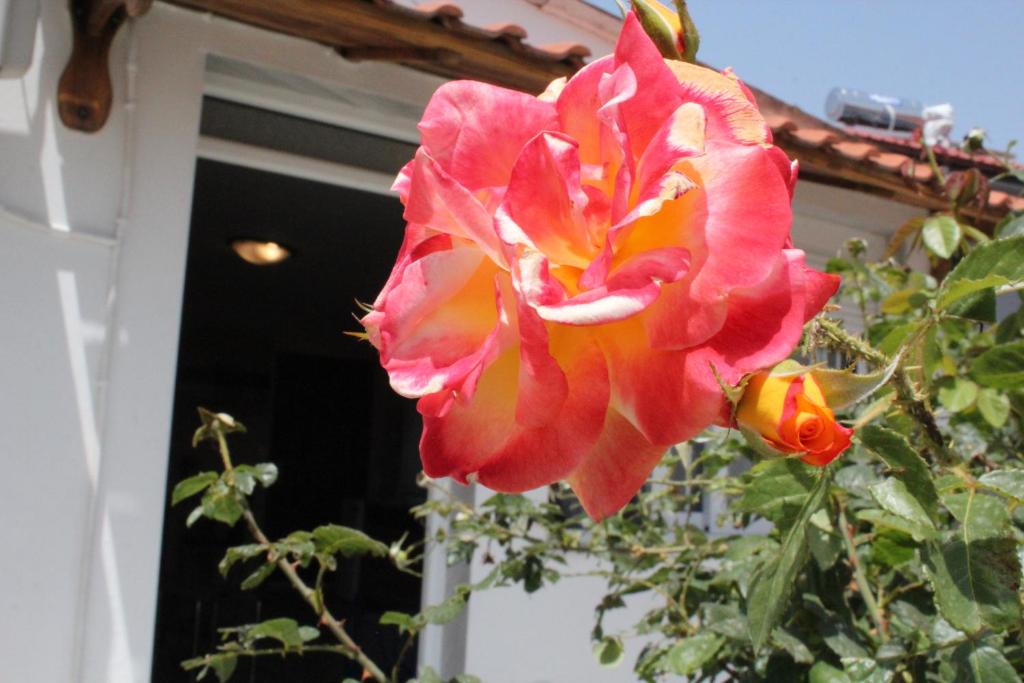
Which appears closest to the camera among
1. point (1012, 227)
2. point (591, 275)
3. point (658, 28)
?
point (591, 275)

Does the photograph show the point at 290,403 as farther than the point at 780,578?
Yes

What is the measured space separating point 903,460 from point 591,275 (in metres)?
0.33

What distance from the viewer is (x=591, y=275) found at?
1.09ft

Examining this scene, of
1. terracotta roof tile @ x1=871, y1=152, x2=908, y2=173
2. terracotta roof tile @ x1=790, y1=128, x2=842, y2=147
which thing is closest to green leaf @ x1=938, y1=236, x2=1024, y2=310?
terracotta roof tile @ x1=790, y1=128, x2=842, y2=147

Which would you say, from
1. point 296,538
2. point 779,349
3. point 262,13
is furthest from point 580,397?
point 262,13

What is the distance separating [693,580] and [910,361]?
87 cm

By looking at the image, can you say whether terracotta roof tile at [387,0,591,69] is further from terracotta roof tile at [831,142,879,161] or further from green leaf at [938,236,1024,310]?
green leaf at [938,236,1024,310]

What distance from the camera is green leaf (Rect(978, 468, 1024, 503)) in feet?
2.01

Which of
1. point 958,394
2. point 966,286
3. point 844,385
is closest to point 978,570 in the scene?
point 966,286

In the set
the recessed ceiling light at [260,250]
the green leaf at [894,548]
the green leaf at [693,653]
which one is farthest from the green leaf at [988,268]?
the recessed ceiling light at [260,250]

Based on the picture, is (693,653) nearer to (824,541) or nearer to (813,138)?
(824,541)

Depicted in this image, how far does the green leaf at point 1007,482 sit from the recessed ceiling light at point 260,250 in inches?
163

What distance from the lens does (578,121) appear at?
38 centimetres

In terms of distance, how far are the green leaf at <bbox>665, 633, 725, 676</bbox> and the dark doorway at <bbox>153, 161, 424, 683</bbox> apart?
8.60 ft
